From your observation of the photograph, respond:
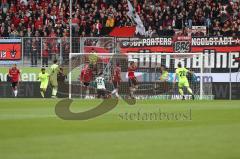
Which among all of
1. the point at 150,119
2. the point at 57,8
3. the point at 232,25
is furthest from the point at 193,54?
the point at 150,119

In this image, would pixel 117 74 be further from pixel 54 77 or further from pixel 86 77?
pixel 54 77

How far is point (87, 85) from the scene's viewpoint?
3719 cm

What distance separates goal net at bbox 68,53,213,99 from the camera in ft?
119

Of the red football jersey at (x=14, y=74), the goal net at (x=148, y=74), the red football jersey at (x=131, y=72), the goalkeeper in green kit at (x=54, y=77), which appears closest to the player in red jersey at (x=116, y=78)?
the goal net at (x=148, y=74)

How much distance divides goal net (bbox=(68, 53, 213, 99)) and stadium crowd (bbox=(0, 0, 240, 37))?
2.10 metres

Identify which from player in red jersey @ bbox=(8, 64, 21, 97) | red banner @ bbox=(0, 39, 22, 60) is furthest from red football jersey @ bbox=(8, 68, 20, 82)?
red banner @ bbox=(0, 39, 22, 60)

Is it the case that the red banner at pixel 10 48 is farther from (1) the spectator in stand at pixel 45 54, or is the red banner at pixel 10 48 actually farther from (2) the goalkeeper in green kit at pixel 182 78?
(2) the goalkeeper in green kit at pixel 182 78

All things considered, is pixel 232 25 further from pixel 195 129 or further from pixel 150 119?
pixel 195 129

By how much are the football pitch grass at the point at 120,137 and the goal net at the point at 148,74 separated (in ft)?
50.8

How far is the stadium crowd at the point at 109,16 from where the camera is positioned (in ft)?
129

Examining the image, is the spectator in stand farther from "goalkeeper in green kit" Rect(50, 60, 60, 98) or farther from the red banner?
the red banner

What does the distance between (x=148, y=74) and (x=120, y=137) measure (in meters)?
23.0

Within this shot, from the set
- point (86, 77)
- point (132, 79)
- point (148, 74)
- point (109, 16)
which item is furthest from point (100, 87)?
point (109, 16)

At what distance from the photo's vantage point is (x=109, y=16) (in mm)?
40500
